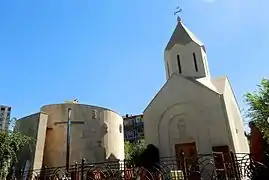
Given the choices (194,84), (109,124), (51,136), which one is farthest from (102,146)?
(194,84)

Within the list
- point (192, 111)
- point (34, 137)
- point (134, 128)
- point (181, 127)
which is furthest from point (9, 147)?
point (134, 128)

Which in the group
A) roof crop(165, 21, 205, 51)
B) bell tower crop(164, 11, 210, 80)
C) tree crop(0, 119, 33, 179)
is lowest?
tree crop(0, 119, 33, 179)

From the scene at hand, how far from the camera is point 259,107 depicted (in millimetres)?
18375

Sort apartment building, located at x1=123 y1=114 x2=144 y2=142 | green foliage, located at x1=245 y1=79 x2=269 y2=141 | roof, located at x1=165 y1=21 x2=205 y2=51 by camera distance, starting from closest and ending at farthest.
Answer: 1. green foliage, located at x1=245 y1=79 x2=269 y2=141
2. roof, located at x1=165 y1=21 x2=205 y2=51
3. apartment building, located at x1=123 y1=114 x2=144 y2=142

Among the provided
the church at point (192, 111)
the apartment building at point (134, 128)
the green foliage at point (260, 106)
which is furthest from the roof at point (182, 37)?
the apartment building at point (134, 128)

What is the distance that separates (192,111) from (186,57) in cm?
538

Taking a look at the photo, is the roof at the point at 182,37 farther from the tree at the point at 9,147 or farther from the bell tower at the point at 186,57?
the tree at the point at 9,147

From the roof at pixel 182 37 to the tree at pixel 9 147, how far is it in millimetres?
13642

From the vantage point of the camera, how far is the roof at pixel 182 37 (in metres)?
24.1

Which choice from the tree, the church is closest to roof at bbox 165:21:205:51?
the church

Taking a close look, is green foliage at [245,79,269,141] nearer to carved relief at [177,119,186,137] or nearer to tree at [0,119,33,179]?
carved relief at [177,119,186,137]

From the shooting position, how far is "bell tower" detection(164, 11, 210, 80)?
2320cm

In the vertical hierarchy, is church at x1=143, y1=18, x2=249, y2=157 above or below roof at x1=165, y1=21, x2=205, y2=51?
below

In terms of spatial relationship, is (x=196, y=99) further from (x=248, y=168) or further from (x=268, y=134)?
(x=248, y=168)
